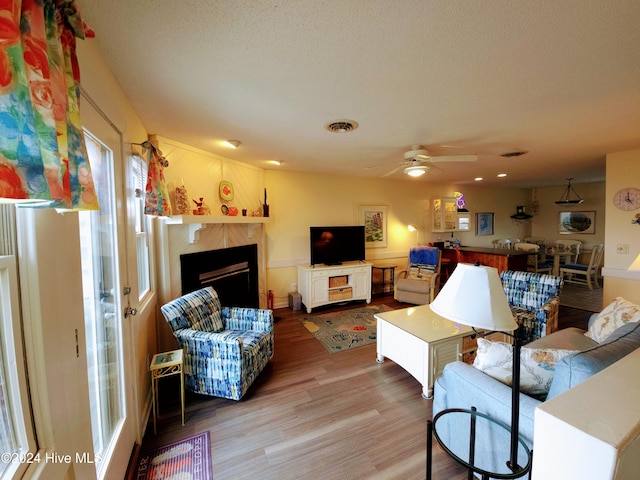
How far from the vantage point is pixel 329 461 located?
169cm

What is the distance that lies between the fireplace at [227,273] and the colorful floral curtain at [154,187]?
2.88ft

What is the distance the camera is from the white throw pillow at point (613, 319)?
2064mm

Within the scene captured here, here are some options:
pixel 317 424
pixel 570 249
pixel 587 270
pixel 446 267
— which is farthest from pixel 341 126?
pixel 570 249

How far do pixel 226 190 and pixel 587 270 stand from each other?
7.09 metres

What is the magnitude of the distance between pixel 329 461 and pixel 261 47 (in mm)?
2426

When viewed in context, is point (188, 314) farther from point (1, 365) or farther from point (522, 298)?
point (522, 298)

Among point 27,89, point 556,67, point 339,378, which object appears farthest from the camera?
point 339,378

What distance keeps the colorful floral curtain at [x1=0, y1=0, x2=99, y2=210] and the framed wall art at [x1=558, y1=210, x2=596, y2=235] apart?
9502mm

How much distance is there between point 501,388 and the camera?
140cm

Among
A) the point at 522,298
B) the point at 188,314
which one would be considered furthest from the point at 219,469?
the point at 522,298

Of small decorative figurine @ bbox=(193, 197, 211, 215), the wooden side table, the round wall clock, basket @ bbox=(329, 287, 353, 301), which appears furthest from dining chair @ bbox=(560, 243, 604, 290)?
the wooden side table

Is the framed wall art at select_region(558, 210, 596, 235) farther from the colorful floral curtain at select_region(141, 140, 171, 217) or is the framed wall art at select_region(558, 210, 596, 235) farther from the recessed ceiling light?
the colorful floral curtain at select_region(141, 140, 171, 217)

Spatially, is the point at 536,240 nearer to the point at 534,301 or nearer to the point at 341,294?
the point at 534,301

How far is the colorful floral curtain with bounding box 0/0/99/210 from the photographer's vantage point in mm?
484
